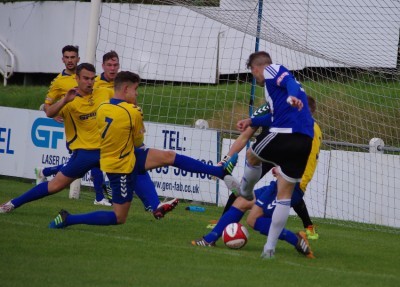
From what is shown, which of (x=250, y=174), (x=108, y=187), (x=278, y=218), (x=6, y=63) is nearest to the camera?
(x=278, y=218)

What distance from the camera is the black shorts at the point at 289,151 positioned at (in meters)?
9.55

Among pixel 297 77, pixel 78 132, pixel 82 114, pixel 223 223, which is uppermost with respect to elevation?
pixel 297 77

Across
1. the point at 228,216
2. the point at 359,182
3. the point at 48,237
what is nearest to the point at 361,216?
the point at 359,182

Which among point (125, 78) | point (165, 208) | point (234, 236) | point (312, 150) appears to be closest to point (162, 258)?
point (234, 236)

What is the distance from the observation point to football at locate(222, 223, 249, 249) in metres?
10.3

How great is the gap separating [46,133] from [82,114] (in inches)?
245

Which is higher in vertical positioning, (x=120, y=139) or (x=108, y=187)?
(x=120, y=139)

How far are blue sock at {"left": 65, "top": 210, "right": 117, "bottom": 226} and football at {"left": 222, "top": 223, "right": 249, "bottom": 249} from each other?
1.22 meters

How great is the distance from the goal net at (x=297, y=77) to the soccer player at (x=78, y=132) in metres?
3.41

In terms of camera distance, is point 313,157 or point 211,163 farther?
point 211,163

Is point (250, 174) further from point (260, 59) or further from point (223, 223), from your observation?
point (260, 59)

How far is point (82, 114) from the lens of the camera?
515 inches

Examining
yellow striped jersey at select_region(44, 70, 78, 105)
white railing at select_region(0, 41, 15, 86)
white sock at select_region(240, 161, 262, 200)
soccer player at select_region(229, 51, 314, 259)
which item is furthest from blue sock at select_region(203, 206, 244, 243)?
white railing at select_region(0, 41, 15, 86)

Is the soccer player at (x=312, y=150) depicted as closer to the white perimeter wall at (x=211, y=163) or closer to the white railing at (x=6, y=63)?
the white perimeter wall at (x=211, y=163)
